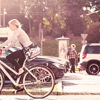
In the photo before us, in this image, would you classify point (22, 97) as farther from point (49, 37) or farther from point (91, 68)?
point (49, 37)

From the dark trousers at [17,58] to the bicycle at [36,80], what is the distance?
0.34ft

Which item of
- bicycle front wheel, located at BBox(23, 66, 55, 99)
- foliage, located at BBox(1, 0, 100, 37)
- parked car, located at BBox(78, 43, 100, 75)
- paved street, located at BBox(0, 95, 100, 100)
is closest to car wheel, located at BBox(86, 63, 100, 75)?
parked car, located at BBox(78, 43, 100, 75)

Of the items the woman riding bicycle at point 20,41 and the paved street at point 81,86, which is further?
the paved street at point 81,86

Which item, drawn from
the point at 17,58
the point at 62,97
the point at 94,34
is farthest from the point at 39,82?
the point at 94,34

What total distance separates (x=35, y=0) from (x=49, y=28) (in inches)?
195

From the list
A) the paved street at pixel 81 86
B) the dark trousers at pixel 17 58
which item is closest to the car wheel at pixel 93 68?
the paved street at pixel 81 86

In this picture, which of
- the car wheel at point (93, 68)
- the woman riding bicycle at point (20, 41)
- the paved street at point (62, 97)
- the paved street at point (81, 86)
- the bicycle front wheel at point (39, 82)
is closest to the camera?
the bicycle front wheel at point (39, 82)

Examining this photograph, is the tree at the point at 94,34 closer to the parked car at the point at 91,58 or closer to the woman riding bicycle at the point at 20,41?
the parked car at the point at 91,58

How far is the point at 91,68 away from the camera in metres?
18.4

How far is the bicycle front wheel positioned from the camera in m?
7.83

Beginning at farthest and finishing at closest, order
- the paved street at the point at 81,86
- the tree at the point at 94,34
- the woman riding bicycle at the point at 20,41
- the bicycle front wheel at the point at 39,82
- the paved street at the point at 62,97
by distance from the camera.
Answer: the tree at the point at 94,34
the paved street at the point at 81,86
the paved street at the point at 62,97
the woman riding bicycle at the point at 20,41
the bicycle front wheel at the point at 39,82

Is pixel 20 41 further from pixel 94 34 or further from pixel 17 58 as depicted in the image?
pixel 94 34

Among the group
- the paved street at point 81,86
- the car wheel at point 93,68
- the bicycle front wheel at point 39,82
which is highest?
the bicycle front wheel at point 39,82

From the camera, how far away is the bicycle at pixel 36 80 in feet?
25.7
